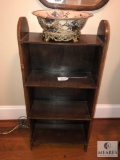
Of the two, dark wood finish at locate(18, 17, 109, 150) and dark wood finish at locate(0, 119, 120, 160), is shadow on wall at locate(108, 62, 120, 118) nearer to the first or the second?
dark wood finish at locate(0, 119, 120, 160)

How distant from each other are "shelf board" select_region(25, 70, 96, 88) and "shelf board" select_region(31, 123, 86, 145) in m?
0.58

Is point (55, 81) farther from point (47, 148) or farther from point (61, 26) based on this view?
point (47, 148)

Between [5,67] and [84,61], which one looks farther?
[5,67]

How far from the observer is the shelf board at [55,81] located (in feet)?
3.54

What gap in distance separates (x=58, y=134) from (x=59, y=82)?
60cm

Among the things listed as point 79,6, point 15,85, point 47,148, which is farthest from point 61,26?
point 47,148

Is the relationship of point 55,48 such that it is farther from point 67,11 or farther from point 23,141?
point 23,141

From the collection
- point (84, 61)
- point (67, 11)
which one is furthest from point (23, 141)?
point (67, 11)

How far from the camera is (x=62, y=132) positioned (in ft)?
4.82

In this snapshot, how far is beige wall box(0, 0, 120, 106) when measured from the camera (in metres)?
1.18

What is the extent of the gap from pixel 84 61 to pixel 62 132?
717 mm

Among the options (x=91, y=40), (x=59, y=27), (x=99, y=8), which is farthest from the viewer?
(x=99, y=8)

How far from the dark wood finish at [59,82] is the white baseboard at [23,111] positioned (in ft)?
0.89

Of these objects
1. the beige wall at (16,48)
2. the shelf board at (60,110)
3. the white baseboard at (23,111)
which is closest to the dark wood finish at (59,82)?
the shelf board at (60,110)
